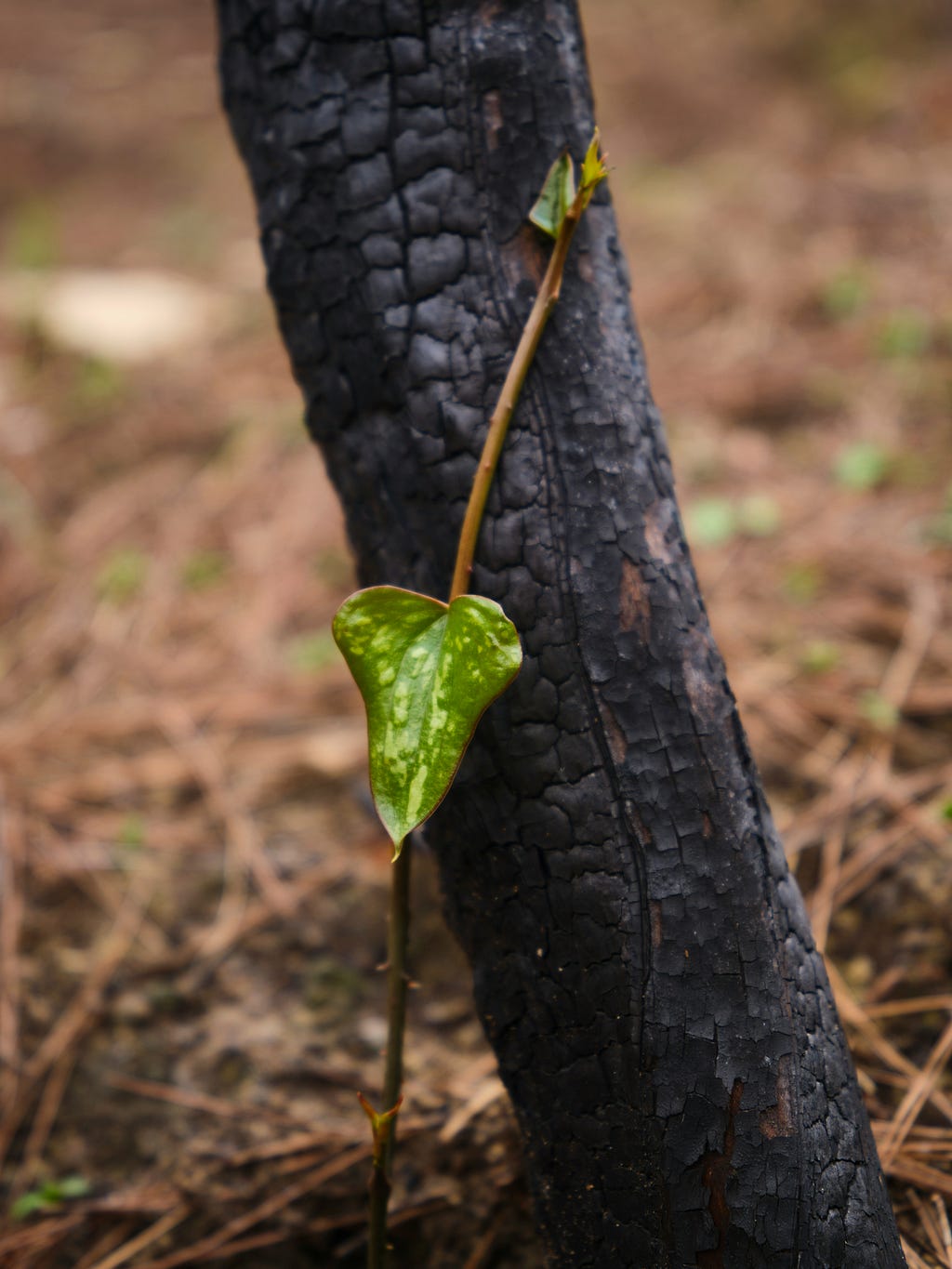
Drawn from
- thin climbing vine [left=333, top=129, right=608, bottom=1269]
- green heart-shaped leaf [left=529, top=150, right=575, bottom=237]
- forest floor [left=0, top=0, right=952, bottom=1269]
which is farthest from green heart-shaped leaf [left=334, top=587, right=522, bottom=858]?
forest floor [left=0, top=0, right=952, bottom=1269]

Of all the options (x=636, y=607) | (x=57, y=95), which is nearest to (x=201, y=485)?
(x=636, y=607)

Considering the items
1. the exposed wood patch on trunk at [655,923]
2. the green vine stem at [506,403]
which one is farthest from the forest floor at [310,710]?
the green vine stem at [506,403]

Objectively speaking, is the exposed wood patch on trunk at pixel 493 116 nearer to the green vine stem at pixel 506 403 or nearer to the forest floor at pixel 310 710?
the green vine stem at pixel 506 403

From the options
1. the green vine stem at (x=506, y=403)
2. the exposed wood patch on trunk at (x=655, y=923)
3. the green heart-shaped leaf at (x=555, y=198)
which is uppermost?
the green heart-shaped leaf at (x=555, y=198)

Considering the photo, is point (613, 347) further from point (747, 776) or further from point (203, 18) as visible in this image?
point (203, 18)

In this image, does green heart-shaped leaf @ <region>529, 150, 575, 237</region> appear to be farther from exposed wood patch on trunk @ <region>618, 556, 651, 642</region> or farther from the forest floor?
the forest floor

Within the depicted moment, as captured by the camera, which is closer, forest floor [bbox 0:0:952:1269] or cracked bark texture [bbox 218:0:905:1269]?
cracked bark texture [bbox 218:0:905:1269]
